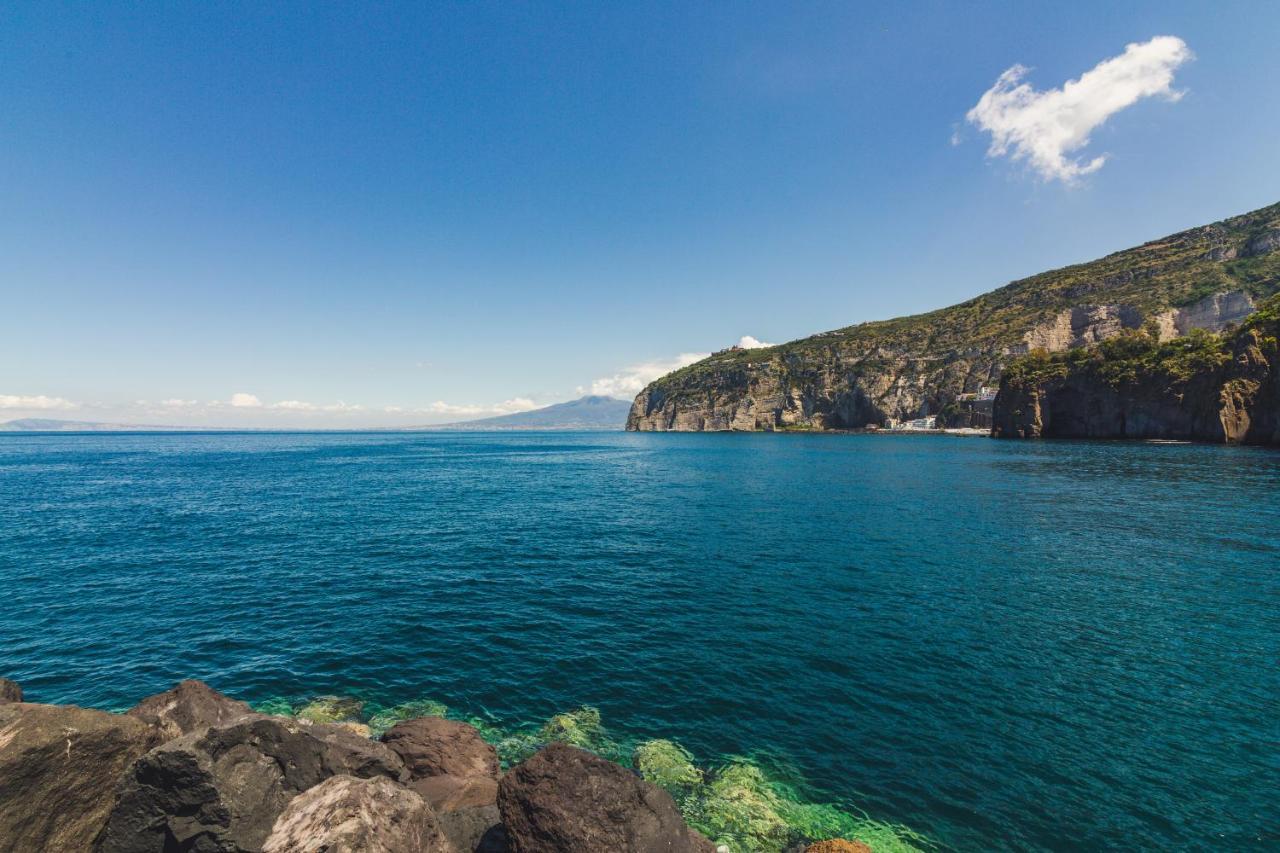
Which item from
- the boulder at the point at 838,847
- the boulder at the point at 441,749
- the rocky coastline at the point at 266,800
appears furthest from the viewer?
the boulder at the point at 441,749

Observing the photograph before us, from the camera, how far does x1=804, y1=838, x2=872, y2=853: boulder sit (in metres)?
11.5

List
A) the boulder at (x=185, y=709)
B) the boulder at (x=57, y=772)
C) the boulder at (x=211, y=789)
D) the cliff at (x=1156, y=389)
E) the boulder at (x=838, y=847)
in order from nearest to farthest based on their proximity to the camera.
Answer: the boulder at (x=57, y=772)
the boulder at (x=211, y=789)
the boulder at (x=838, y=847)
the boulder at (x=185, y=709)
the cliff at (x=1156, y=389)

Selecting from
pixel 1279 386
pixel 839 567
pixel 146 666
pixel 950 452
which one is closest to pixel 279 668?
pixel 146 666

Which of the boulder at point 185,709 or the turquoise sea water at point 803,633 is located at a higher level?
the boulder at point 185,709

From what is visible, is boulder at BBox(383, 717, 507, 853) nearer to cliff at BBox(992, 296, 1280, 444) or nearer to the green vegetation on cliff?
cliff at BBox(992, 296, 1280, 444)

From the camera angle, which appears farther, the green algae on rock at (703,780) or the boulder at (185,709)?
the boulder at (185,709)

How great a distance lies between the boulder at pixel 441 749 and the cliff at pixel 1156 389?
146 metres

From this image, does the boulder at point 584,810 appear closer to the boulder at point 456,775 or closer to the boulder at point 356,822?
the boulder at point 356,822

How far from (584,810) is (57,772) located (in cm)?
1056

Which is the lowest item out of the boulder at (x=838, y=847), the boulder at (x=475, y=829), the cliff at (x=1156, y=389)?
the boulder at (x=838, y=847)

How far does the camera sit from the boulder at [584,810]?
29.6 ft

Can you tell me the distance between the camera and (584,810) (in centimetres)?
931

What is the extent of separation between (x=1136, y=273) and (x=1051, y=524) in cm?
21698

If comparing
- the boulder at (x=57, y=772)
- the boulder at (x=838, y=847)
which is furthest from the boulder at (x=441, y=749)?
the boulder at (x=838, y=847)
